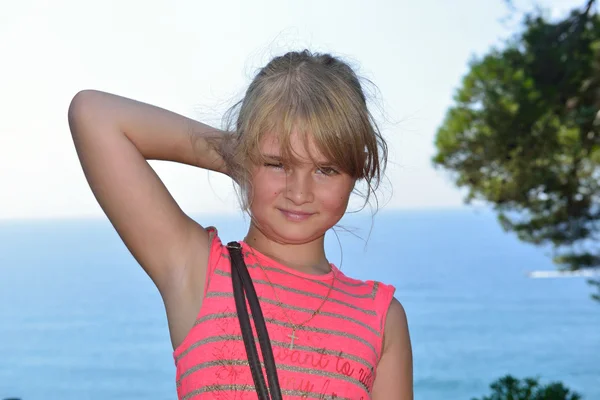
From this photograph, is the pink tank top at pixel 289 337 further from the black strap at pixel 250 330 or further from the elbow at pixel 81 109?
the elbow at pixel 81 109

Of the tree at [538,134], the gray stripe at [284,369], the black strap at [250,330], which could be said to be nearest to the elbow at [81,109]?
the black strap at [250,330]

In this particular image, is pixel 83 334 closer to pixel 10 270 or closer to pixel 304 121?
pixel 10 270

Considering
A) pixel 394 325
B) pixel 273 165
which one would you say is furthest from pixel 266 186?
pixel 394 325

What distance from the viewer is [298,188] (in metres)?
1.42

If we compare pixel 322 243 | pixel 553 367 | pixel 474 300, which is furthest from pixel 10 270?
pixel 322 243

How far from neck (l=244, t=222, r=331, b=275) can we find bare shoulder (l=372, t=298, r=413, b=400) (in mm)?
159

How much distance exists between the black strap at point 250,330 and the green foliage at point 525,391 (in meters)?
4.32

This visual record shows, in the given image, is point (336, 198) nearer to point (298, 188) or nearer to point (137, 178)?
point (298, 188)

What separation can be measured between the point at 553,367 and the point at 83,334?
584 inches

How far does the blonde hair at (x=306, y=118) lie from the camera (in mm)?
1420

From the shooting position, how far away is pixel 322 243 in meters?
1.57

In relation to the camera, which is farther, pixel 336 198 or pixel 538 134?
pixel 538 134

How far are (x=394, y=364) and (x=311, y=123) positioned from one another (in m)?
0.47

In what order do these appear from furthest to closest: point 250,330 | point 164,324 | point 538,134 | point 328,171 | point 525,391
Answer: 1. point 164,324
2. point 538,134
3. point 525,391
4. point 328,171
5. point 250,330
